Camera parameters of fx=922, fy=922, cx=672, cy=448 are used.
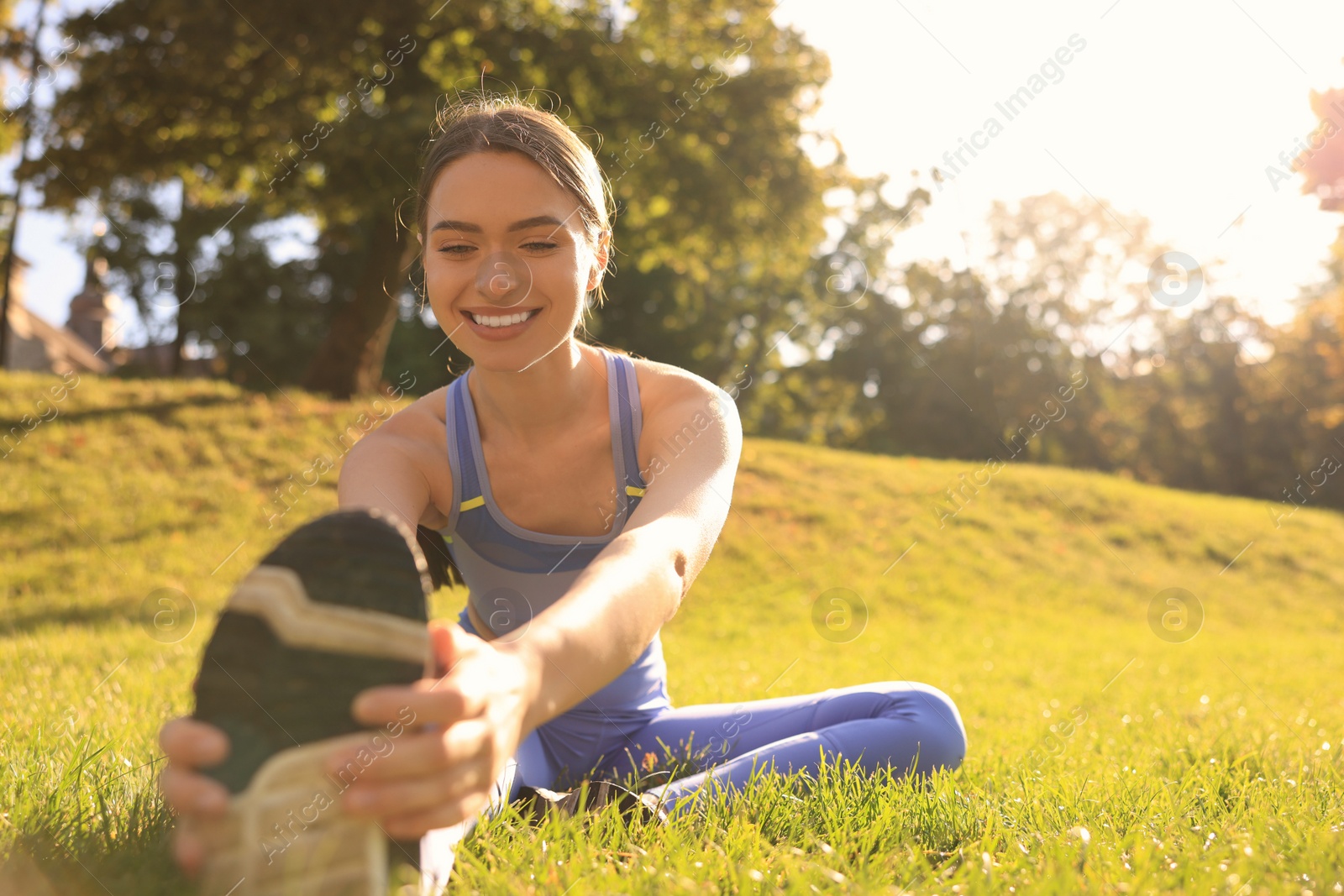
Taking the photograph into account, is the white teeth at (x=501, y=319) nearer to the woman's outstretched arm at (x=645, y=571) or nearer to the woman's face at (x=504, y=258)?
the woman's face at (x=504, y=258)

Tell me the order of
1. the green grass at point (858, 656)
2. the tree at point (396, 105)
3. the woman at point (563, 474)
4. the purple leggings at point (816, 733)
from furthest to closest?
1. the tree at point (396, 105)
2. the purple leggings at point (816, 733)
3. the woman at point (563, 474)
4. the green grass at point (858, 656)

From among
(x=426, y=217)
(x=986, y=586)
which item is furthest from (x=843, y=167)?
(x=426, y=217)

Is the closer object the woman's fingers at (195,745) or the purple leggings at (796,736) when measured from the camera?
the woman's fingers at (195,745)

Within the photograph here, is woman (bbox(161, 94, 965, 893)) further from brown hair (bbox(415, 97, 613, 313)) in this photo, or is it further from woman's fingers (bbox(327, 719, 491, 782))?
woman's fingers (bbox(327, 719, 491, 782))

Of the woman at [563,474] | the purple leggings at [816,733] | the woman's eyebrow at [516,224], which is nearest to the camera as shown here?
the woman at [563,474]

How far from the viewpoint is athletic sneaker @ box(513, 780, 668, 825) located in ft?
7.29

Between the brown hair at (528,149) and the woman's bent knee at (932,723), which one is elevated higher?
the brown hair at (528,149)

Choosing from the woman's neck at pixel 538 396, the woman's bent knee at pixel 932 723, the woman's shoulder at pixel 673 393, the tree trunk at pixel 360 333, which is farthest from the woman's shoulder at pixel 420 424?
the tree trunk at pixel 360 333

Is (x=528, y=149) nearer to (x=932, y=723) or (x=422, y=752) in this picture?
(x=422, y=752)

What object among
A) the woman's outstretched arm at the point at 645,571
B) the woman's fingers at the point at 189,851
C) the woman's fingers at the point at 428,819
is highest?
the woman's outstretched arm at the point at 645,571

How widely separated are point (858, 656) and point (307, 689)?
7.44 metres

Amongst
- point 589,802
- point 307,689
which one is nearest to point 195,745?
point 307,689

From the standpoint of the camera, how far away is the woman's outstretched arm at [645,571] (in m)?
1.42

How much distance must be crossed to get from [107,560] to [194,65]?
21.4 ft
